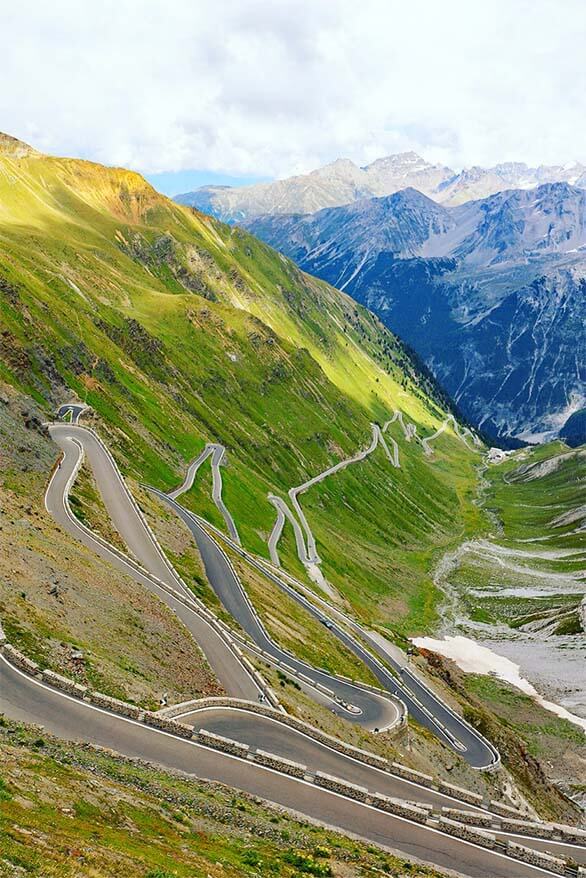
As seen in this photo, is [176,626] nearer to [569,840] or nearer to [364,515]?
[569,840]

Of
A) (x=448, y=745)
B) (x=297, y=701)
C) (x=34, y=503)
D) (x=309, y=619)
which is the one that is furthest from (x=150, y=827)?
(x=309, y=619)

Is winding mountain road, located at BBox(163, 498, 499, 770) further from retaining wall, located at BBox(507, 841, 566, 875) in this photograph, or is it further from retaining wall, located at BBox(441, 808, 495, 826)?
retaining wall, located at BBox(507, 841, 566, 875)

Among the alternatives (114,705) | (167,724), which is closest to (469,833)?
(167,724)

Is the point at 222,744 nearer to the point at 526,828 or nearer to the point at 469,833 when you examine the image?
the point at 469,833

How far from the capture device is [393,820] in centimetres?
3606

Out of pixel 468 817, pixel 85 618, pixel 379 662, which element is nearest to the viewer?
pixel 468 817

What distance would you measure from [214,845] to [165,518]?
63.4 meters

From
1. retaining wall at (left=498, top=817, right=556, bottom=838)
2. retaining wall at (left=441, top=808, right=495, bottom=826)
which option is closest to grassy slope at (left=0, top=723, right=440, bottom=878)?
retaining wall at (left=441, top=808, right=495, bottom=826)

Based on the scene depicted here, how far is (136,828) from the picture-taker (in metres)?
24.9

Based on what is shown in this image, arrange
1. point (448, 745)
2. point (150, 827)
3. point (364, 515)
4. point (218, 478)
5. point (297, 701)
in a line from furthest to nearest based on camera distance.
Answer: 1. point (364, 515)
2. point (218, 478)
3. point (448, 745)
4. point (297, 701)
5. point (150, 827)

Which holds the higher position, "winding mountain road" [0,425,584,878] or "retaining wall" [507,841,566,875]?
"retaining wall" [507,841,566,875]

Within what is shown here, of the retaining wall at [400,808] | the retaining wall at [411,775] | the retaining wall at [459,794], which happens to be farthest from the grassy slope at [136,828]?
the retaining wall at [459,794]

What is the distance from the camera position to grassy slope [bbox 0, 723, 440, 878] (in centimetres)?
2016

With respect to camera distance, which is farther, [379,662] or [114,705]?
[379,662]
